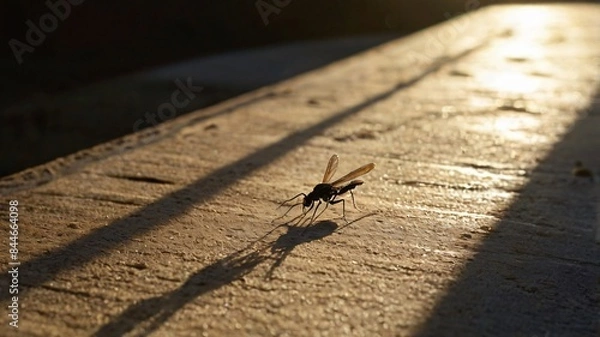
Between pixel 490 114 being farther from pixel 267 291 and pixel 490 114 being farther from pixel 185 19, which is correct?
pixel 185 19

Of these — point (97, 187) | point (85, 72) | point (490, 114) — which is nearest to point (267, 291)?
point (97, 187)

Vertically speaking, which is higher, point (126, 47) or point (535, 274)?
point (126, 47)

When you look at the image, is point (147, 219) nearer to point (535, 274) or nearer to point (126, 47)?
point (535, 274)

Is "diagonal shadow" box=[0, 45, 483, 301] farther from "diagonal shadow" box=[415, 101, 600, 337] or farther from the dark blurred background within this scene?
the dark blurred background

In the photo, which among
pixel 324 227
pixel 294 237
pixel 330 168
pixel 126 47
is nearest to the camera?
pixel 294 237

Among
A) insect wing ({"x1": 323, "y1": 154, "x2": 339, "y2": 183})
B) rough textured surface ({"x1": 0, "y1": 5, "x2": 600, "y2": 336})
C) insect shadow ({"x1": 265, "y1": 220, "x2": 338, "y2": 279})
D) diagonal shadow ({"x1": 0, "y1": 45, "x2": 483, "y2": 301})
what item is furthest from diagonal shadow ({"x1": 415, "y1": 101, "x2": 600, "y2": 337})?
diagonal shadow ({"x1": 0, "y1": 45, "x2": 483, "y2": 301})

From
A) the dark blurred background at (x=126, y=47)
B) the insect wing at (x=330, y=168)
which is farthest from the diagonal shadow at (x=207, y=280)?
the dark blurred background at (x=126, y=47)

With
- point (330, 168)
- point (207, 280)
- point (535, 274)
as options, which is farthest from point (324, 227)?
point (535, 274)
